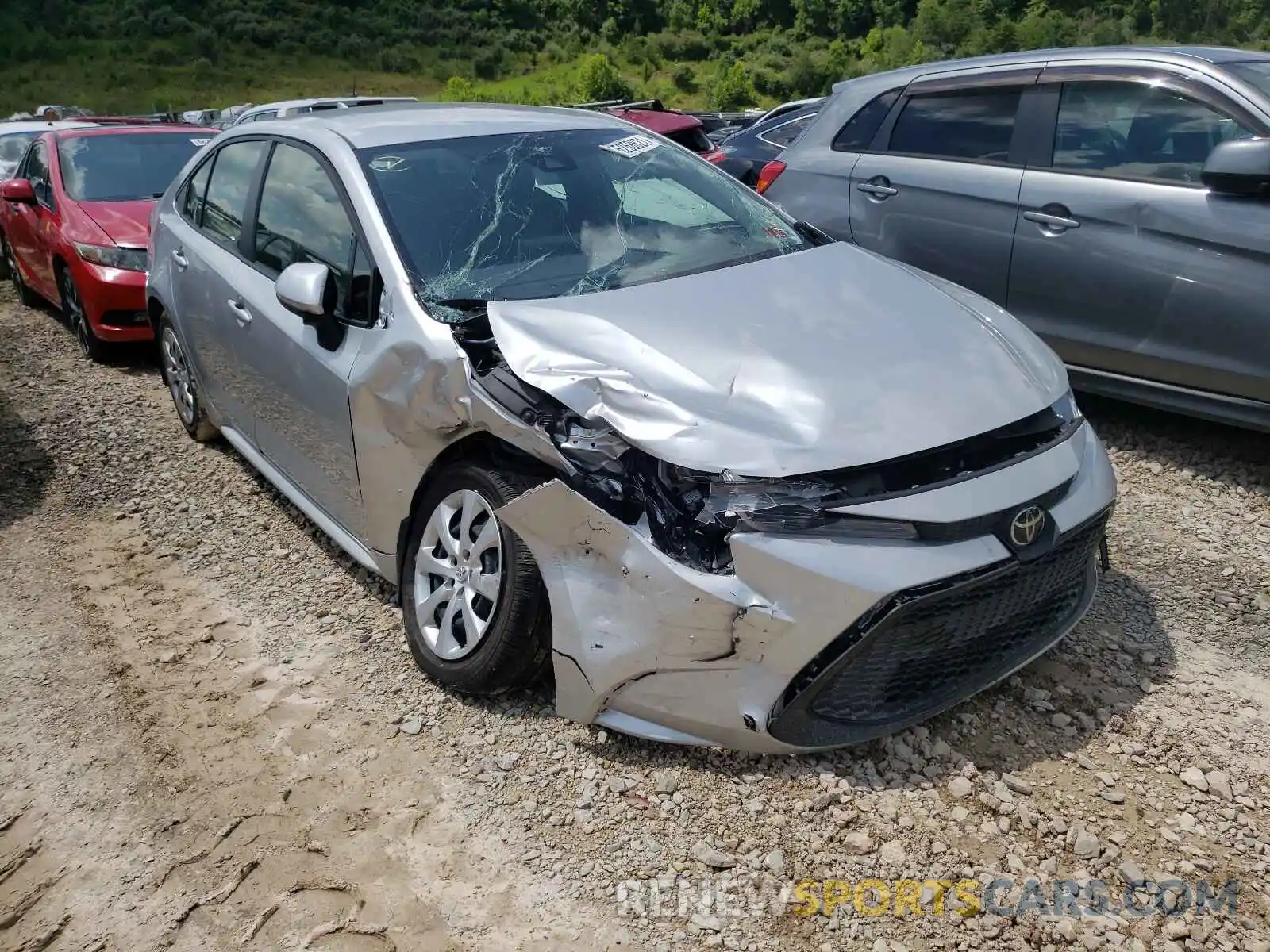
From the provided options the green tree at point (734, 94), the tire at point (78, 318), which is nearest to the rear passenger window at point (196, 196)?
the tire at point (78, 318)

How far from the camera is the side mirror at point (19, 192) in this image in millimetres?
7315

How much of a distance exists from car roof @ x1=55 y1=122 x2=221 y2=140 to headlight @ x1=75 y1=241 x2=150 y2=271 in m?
1.42

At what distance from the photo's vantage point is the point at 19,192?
7.35 meters

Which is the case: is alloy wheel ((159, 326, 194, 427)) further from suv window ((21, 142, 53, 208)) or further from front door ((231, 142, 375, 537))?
suv window ((21, 142, 53, 208))

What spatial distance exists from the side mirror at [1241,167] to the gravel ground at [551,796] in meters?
1.36

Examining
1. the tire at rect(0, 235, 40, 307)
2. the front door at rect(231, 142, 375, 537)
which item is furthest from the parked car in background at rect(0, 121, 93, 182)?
the front door at rect(231, 142, 375, 537)

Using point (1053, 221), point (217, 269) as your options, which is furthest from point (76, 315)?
point (1053, 221)

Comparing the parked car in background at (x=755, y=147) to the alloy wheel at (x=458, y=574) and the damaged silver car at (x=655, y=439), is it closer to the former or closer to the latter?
the damaged silver car at (x=655, y=439)

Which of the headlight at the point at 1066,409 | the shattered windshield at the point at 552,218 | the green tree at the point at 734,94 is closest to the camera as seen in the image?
the headlight at the point at 1066,409

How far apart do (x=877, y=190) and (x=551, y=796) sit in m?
3.85

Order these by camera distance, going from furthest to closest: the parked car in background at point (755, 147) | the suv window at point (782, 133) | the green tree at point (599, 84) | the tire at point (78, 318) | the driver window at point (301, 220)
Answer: the green tree at point (599, 84), the suv window at point (782, 133), the parked car in background at point (755, 147), the tire at point (78, 318), the driver window at point (301, 220)

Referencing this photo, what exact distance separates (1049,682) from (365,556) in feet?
7.35

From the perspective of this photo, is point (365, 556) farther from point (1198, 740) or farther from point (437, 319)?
point (1198, 740)

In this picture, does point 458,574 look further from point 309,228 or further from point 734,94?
point 734,94
